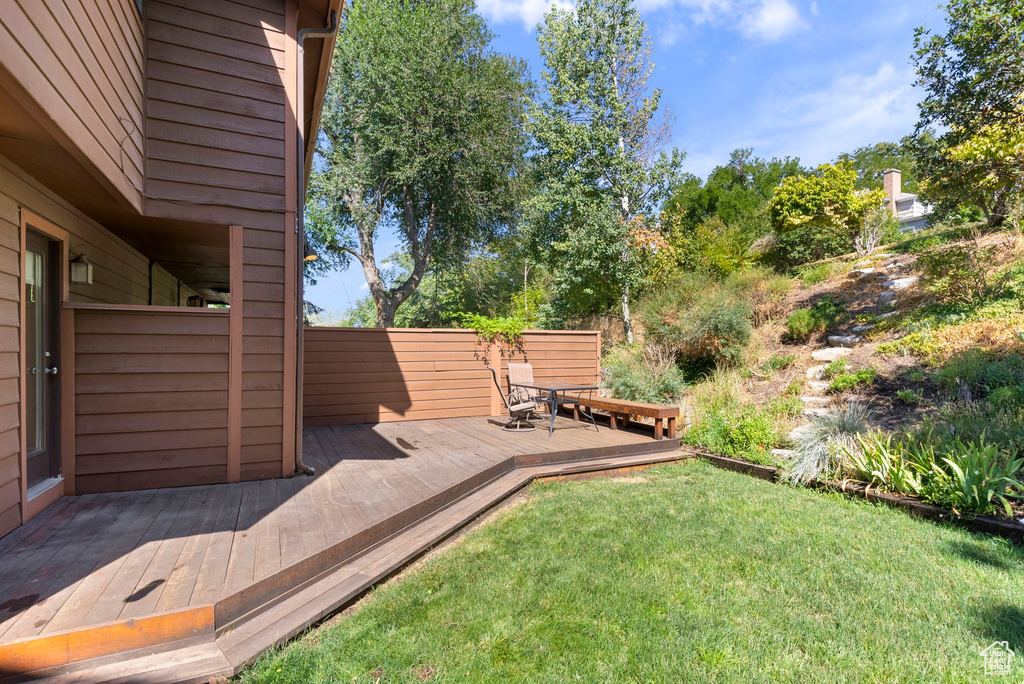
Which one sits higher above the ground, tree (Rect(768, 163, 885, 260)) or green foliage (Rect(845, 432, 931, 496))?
tree (Rect(768, 163, 885, 260))

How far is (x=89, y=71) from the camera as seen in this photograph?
256 cm

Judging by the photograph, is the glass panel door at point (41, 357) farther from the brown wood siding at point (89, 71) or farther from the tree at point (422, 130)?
the tree at point (422, 130)

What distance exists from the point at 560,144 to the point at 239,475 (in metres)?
11.1

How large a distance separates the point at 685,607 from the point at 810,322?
26.8 ft

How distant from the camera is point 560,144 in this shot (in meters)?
12.5

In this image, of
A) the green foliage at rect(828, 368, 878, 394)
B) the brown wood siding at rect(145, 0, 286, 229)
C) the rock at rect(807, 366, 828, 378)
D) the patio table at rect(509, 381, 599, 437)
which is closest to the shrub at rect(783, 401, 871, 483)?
the green foliage at rect(828, 368, 878, 394)

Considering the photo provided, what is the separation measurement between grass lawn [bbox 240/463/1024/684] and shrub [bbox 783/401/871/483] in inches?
31.2

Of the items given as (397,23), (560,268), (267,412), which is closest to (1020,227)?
(560,268)

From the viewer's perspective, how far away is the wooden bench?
18.7ft

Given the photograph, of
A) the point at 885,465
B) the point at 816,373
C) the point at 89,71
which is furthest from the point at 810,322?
the point at 89,71

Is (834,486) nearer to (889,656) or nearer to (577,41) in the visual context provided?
(889,656)

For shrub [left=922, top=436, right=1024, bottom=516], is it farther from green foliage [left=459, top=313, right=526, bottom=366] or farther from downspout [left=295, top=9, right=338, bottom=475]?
green foliage [left=459, top=313, right=526, bottom=366]

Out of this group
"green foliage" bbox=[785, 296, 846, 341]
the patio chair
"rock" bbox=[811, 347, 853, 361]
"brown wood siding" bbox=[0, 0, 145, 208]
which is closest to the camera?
"brown wood siding" bbox=[0, 0, 145, 208]

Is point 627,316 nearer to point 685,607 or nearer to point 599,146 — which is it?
point 599,146
